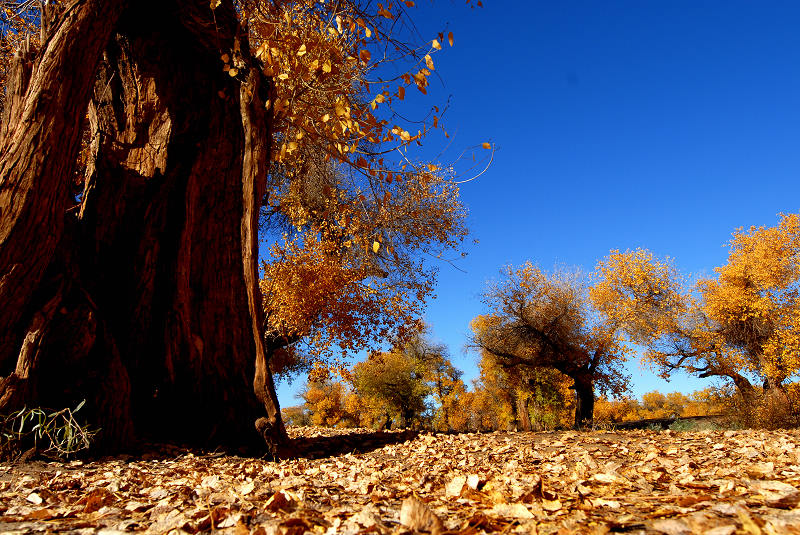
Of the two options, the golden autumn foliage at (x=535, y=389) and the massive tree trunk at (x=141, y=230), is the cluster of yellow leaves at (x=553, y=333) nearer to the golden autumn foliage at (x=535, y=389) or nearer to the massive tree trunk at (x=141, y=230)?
the golden autumn foliage at (x=535, y=389)

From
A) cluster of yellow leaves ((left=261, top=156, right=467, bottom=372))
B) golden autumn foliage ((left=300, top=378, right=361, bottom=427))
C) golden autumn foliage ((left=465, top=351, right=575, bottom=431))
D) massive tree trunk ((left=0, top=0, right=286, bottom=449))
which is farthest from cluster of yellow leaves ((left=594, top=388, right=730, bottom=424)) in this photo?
massive tree trunk ((left=0, top=0, right=286, bottom=449))

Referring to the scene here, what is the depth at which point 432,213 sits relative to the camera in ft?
60.5

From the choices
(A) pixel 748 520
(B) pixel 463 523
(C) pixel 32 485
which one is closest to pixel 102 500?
(C) pixel 32 485

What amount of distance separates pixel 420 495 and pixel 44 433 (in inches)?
162

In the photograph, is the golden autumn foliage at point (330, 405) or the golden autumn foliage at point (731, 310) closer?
the golden autumn foliage at point (731, 310)

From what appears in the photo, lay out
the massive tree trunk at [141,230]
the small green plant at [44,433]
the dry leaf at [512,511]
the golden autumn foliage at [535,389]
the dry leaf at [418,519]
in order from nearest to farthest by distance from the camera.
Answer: the dry leaf at [418,519]
the dry leaf at [512,511]
the small green plant at [44,433]
the massive tree trunk at [141,230]
the golden autumn foliage at [535,389]

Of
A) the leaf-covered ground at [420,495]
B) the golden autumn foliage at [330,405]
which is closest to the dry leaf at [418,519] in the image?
the leaf-covered ground at [420,495]

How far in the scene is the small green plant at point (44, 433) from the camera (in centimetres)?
436

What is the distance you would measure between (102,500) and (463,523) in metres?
2.33

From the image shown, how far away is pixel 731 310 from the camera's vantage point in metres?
24.4

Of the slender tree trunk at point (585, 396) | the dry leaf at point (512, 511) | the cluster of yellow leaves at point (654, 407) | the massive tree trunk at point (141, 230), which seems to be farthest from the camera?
the cluster of yellow leaves at point (654, 407)

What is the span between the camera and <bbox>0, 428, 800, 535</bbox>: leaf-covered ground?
1885 millimetres

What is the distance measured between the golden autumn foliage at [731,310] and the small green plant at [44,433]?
86.0 feet

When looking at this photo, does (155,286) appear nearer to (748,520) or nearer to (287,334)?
(748,520)
